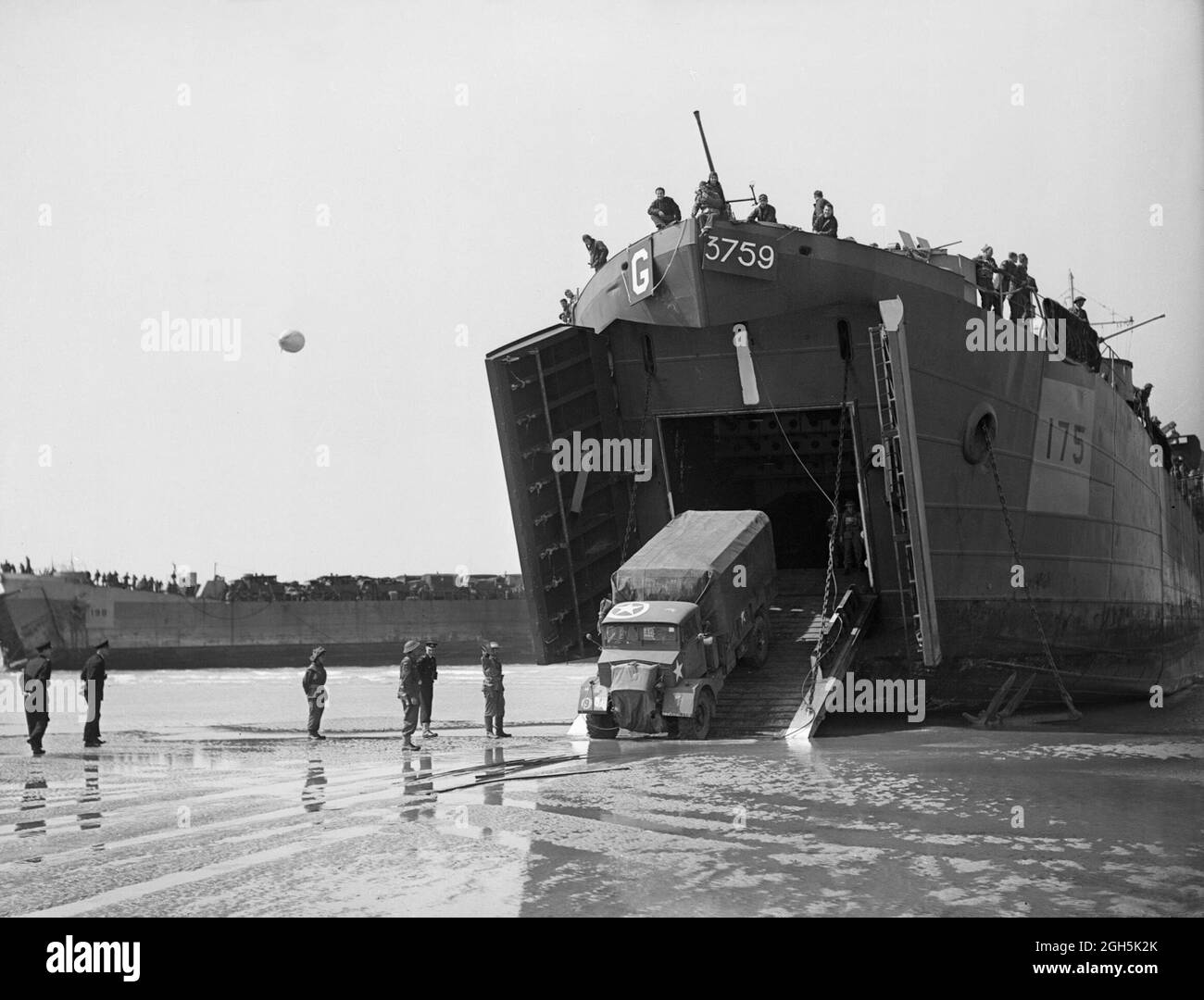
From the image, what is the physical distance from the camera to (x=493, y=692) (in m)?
16.3

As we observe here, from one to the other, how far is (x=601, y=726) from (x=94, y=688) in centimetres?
719

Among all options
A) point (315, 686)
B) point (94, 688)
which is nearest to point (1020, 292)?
point (315, 686)

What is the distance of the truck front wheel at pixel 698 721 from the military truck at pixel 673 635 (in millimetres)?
10

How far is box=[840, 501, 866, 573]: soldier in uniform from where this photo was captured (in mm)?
16719

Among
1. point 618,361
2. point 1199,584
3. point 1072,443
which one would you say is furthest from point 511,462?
point 1199,584

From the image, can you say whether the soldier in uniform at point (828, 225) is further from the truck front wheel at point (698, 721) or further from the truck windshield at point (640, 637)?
the truck front wheel at point (698, 721)

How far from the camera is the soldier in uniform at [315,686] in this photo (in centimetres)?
1573

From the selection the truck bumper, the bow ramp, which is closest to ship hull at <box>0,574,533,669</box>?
the bow ramp

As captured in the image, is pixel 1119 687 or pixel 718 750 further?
pixel 1119 687

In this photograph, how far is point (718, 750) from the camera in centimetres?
1195

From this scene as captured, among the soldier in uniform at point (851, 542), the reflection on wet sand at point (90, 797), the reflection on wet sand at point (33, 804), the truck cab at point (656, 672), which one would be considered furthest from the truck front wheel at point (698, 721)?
the reflection on wet sand at point (33, 804)

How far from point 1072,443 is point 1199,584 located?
1707 centimetres

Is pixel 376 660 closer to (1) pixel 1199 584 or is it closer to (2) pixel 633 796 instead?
(1) pixel 1199 584

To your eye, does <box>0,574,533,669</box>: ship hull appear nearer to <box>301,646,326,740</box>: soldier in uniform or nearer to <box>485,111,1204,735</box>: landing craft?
<box>301,646,326,740</box>: soldier in uniform
